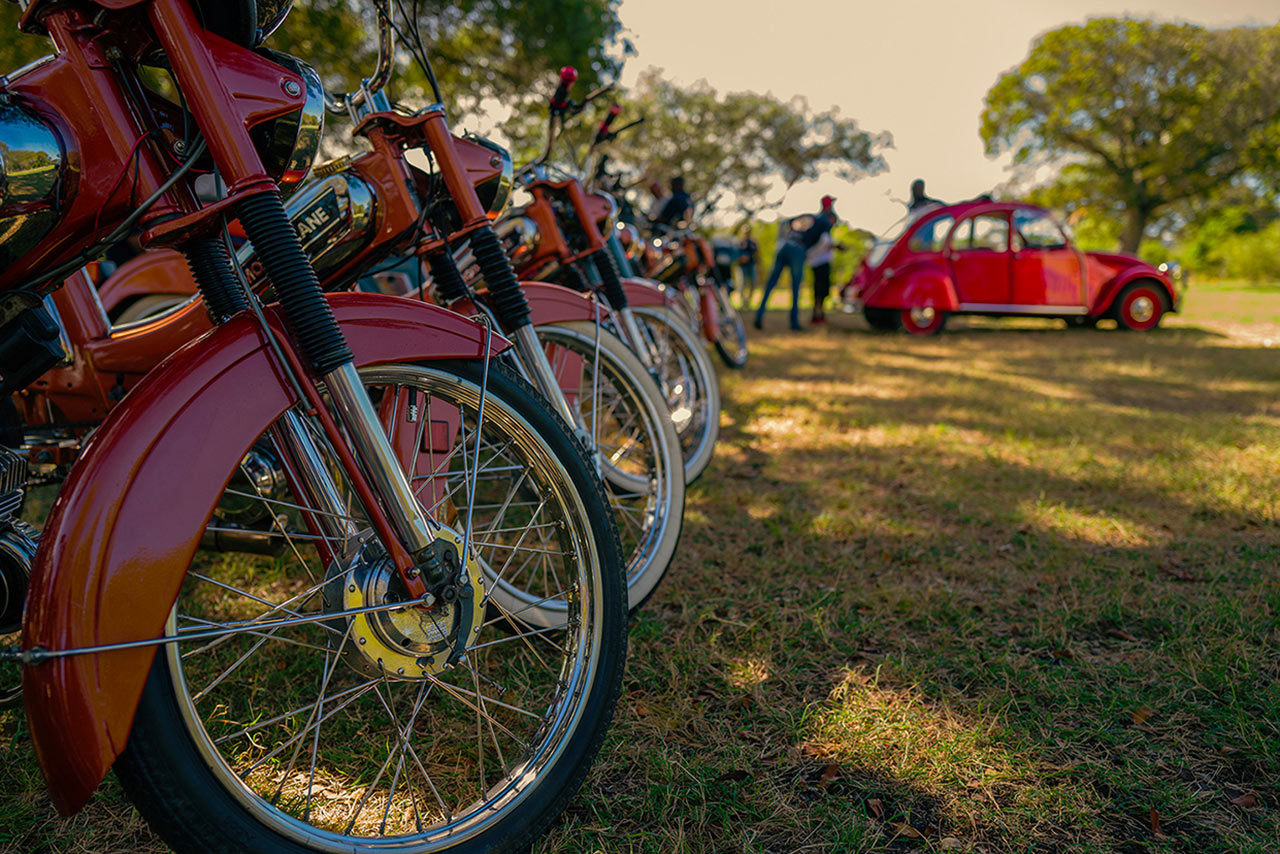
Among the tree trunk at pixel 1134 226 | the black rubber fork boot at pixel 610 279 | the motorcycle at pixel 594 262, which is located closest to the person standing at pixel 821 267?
the motorcycle at pixel 594 262

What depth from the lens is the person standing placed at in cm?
1124

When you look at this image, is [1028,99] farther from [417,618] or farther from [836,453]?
[417,618]

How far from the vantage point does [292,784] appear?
1.58 m

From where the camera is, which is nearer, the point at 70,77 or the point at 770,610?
the point at 70,77

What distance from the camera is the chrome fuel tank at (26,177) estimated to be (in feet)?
3.63

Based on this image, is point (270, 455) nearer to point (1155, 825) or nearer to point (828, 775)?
point (828, 775)

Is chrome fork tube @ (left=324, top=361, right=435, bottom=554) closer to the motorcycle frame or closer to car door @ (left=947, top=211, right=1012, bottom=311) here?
the motorcycle frame

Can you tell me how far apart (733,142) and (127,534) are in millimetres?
27007

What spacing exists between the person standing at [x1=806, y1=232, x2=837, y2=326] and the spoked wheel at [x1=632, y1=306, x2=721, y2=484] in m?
8.01

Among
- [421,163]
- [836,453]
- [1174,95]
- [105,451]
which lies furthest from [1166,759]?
[1174,95]

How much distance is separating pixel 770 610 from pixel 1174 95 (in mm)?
27597

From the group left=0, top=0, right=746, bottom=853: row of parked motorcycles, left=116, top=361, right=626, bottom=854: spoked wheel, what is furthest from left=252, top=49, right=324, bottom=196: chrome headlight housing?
left=116, top=361, right=626, bottom=854: spoked wheel

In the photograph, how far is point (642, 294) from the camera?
3371 millimetres

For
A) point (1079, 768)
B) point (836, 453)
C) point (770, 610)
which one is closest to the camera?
point (1079, 768)
